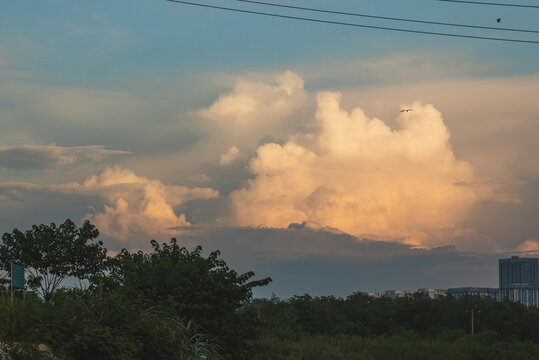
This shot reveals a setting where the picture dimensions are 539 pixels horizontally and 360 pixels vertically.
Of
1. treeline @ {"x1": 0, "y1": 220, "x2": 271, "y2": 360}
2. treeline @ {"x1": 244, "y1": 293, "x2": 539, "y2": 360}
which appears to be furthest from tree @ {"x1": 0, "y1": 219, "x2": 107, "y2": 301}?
treeline @ {"x1": 244, "y1": 293, "x2": 539, "y2": 360}

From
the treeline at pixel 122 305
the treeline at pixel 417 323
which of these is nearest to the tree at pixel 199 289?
the treeline at pixel 122 305

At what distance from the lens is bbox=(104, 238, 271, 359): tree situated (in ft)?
88.9

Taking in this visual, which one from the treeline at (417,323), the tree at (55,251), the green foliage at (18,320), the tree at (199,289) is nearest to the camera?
the green foliage at (18,320)

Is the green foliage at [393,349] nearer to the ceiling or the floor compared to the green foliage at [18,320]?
nearer to the floor

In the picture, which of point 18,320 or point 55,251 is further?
point 55,251

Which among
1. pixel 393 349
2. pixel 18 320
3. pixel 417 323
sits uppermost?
pixel 417 323

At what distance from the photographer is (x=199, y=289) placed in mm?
27938

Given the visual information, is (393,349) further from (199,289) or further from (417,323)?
(199,289)

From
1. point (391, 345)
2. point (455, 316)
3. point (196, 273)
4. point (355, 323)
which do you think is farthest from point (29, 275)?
point (455, 316)

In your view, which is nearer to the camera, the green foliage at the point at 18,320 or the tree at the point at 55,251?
the green foliage at the point at 18,320

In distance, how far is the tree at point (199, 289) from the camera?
27109 mm

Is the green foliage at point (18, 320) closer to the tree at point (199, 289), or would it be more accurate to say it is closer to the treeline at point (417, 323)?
the tree at point (199, 289)

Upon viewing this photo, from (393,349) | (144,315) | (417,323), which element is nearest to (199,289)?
(144,315)

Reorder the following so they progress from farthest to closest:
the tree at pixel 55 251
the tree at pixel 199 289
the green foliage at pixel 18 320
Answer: the tree at pixel 55 251, the tree at pixel 199 289, the green foliage at pixel 18 320
